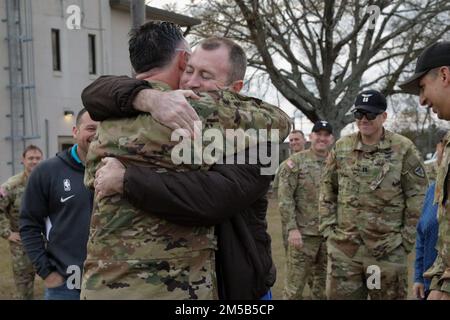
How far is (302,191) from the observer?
295 inches

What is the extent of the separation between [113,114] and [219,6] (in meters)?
17.5

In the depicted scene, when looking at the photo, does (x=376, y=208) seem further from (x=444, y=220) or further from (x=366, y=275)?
(x=444, y=220)

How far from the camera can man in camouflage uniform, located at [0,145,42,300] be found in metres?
7.17

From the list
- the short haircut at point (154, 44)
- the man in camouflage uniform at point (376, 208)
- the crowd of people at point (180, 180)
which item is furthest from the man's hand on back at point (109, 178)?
the man in camouflage uniform at point (376, 208)

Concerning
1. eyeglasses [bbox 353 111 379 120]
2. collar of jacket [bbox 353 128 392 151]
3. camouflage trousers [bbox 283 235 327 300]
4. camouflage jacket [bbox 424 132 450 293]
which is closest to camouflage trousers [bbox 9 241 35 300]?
camouflage trousers [bbox 283 235 327 300]

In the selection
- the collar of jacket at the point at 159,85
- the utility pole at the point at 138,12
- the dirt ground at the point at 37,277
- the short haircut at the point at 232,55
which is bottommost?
the dirt ground at the point at 37,277

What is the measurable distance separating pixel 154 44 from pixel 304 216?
5.44 meters

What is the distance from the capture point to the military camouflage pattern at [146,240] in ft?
7.00

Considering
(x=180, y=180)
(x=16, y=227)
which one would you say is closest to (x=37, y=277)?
(x=16, y=227)

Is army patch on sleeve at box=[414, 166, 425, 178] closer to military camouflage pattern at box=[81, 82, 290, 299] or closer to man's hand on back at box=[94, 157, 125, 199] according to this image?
military camouflage pattern at box=[81, 82, 290, 299]

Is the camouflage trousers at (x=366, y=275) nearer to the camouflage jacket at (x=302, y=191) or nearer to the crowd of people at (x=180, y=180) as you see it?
the camouflage jacket at (x=302, y=191)

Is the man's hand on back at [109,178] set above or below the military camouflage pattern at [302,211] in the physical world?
above

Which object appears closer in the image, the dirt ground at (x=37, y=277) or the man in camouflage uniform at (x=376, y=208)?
the man in camouflage uniform at (x=376, y=208)

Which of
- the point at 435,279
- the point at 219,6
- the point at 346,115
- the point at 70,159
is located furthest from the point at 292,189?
the point at 346,115
